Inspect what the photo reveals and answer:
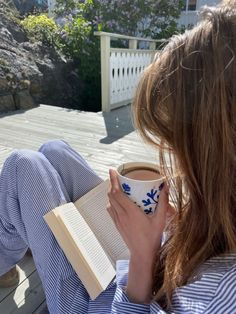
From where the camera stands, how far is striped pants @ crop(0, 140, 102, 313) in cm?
93

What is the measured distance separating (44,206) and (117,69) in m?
4.14

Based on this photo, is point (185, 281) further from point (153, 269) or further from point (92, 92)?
point (92, 92)

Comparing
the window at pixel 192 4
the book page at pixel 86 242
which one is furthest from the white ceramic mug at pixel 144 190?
the window at pixel 192 4

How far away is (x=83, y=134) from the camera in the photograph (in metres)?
3.56

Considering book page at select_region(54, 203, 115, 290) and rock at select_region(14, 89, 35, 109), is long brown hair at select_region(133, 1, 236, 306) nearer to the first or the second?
book page at select_region(54, 203, 115, 290)

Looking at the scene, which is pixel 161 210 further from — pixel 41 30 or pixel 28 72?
pixel 41 30

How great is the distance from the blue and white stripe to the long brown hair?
54 mm

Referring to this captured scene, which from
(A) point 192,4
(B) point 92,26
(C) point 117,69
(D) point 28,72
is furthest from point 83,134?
(A) point 192,4

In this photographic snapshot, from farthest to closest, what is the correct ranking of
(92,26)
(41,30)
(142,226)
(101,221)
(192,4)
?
1. (192,4)
2. (92,26)
3. (41,30)
4. (101,221)
5. (142,226)

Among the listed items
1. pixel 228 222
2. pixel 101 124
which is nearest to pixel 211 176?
pixel 228 222

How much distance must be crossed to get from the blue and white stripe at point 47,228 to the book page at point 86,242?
1.6 inches

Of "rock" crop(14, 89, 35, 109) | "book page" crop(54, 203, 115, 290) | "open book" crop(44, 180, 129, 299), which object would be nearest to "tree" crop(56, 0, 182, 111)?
"rock" crop(14, 89, 35, 109)

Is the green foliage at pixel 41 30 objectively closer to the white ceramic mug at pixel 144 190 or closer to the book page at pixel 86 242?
the book page at pixel 86 242

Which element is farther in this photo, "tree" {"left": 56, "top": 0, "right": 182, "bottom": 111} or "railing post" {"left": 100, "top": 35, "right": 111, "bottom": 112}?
"tree" {"left": 56, "top": 0, "right": 182, "bottom": 111}
